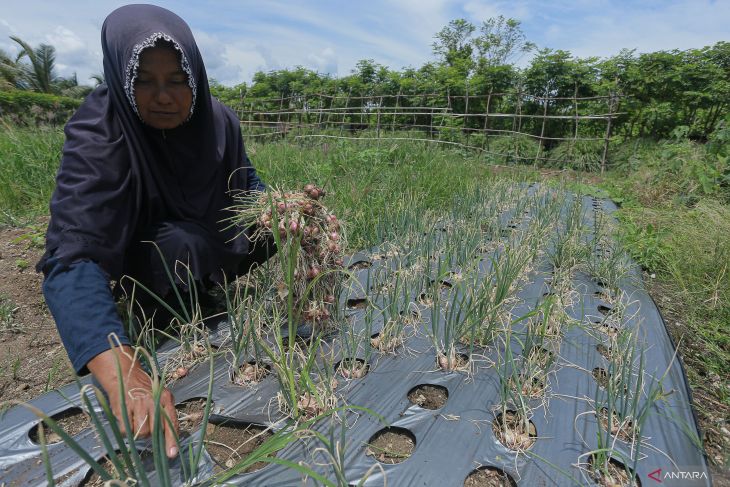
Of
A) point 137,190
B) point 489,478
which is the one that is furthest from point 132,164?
point 489,478

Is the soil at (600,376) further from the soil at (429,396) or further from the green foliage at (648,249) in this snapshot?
the green foliage at (648,249)

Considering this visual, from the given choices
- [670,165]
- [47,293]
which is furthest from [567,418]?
[670,165]

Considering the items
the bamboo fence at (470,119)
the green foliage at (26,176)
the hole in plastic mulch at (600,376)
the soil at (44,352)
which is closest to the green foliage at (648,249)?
the soil at (44,352)

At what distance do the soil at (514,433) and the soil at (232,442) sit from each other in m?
0.59

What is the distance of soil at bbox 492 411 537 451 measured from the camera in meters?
0.97

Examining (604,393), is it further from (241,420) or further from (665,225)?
(665,225)

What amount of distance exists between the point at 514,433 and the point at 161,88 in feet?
4.63

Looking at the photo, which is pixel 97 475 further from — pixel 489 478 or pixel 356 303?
pixel 356 303

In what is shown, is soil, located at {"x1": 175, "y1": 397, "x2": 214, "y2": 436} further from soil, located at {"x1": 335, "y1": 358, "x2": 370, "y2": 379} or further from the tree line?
the tree line

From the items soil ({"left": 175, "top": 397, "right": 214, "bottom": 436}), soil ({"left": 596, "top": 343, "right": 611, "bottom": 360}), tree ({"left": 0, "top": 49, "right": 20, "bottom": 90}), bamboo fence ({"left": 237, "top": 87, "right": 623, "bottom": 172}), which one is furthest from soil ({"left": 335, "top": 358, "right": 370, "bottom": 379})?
tree ({"left": 0, "top": 49, "right": 20, "bottom": 90})

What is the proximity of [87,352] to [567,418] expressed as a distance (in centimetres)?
122

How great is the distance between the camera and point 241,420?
1.04 metres

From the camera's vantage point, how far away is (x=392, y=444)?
3.32 ft

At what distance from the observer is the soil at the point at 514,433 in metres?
0.97
